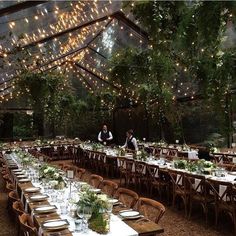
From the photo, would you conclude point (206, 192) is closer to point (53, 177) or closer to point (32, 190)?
point (53, 177)

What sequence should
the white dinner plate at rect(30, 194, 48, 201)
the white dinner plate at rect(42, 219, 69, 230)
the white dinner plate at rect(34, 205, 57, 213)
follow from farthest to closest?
the white dinner plate at rect(30, 194, 48, 201)
the white dinner plate at rect(34, 205, 57, 213)
the white dinner plate at rect(42, 219, 69, 230)

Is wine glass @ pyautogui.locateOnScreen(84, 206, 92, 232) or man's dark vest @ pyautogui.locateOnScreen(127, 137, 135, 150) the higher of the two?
man's dark vest @ pyautogui.locateOnScreen(127, 137, 135, 150)

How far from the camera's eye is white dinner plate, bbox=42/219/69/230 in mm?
3617

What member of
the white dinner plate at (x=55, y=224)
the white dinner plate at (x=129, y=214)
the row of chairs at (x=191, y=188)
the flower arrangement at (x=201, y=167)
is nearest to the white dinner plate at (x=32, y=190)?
the white dinner plate at (x=55, y=224)

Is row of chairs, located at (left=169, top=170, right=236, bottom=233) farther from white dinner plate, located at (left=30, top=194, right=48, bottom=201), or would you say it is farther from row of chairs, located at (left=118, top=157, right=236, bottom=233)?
white dinner plate, located at (left=30, top=194, right=48, bottom=201)

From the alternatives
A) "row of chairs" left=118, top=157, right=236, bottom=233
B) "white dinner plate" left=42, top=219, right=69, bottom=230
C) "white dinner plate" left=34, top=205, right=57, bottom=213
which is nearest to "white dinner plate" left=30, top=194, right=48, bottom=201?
"white dinner plate" left=34, top=205, right=57, bottom=213

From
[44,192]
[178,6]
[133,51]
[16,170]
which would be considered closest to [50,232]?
[44,192]

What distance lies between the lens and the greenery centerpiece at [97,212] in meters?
3.49

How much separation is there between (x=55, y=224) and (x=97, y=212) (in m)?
0.47

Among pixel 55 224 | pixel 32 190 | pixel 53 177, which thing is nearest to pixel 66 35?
pixel 53 177

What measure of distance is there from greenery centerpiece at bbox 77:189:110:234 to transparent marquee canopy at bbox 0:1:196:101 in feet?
11.5

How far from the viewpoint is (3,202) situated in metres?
8.64

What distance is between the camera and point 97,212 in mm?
3586

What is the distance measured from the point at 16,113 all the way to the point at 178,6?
59.4 feet
